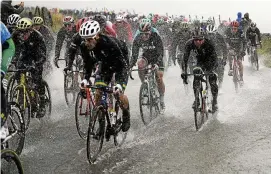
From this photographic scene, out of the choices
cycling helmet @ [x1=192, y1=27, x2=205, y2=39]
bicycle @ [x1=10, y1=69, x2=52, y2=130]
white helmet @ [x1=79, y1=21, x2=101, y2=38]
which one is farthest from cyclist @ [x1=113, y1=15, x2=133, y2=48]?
white helmet @ [x1=79, y1=21, x2=101, y2=38]

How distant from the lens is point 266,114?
39.6ft

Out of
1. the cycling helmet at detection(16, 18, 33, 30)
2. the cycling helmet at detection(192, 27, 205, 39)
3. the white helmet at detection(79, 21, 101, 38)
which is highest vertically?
the cycling helmet at detection(16, 18, 33, 30)

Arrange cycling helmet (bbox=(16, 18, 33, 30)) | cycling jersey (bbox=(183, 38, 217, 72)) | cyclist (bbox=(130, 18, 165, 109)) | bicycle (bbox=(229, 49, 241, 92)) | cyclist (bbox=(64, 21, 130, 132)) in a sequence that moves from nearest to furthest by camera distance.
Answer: cyclist (bbox=(64, 21, 130, 132))
cycling helmet (bbox=(16, 18, 33, 30))
cycling jersey (bbox=(183, 38, 217, 72))
cyclist (bbox=(130, 18, 165, 109))
bicycle (bbox=(229, 49, 241, 92))

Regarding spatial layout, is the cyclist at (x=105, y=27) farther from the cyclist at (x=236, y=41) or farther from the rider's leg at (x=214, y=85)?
the cyclist at (x=236, y=41)

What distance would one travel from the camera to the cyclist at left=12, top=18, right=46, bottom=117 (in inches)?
355

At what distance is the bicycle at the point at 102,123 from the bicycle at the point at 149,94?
7.59ft

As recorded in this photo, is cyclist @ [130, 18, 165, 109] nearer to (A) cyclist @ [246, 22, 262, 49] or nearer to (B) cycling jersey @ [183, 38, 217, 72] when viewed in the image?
(B) cycling jersey @ [183, 38, 217, 72]

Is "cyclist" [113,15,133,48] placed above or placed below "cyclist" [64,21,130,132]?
above

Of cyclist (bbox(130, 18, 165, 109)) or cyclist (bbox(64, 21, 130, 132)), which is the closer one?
cyclist (bbox(64, 21, 130, 132))

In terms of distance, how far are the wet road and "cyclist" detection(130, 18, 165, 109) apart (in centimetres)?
130

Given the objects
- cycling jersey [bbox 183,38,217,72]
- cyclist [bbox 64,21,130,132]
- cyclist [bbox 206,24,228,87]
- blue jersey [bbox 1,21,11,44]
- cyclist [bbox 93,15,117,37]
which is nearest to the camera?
blue jersey [bbox 1,21,11,44]

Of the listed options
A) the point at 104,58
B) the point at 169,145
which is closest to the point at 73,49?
the point at 104,58

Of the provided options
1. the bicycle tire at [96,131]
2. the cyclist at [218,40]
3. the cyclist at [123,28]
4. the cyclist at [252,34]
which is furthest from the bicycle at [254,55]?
the bicycle tire at [96,131]

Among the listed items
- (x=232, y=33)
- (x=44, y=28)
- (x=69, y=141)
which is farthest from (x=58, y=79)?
(x=69, y=141)
